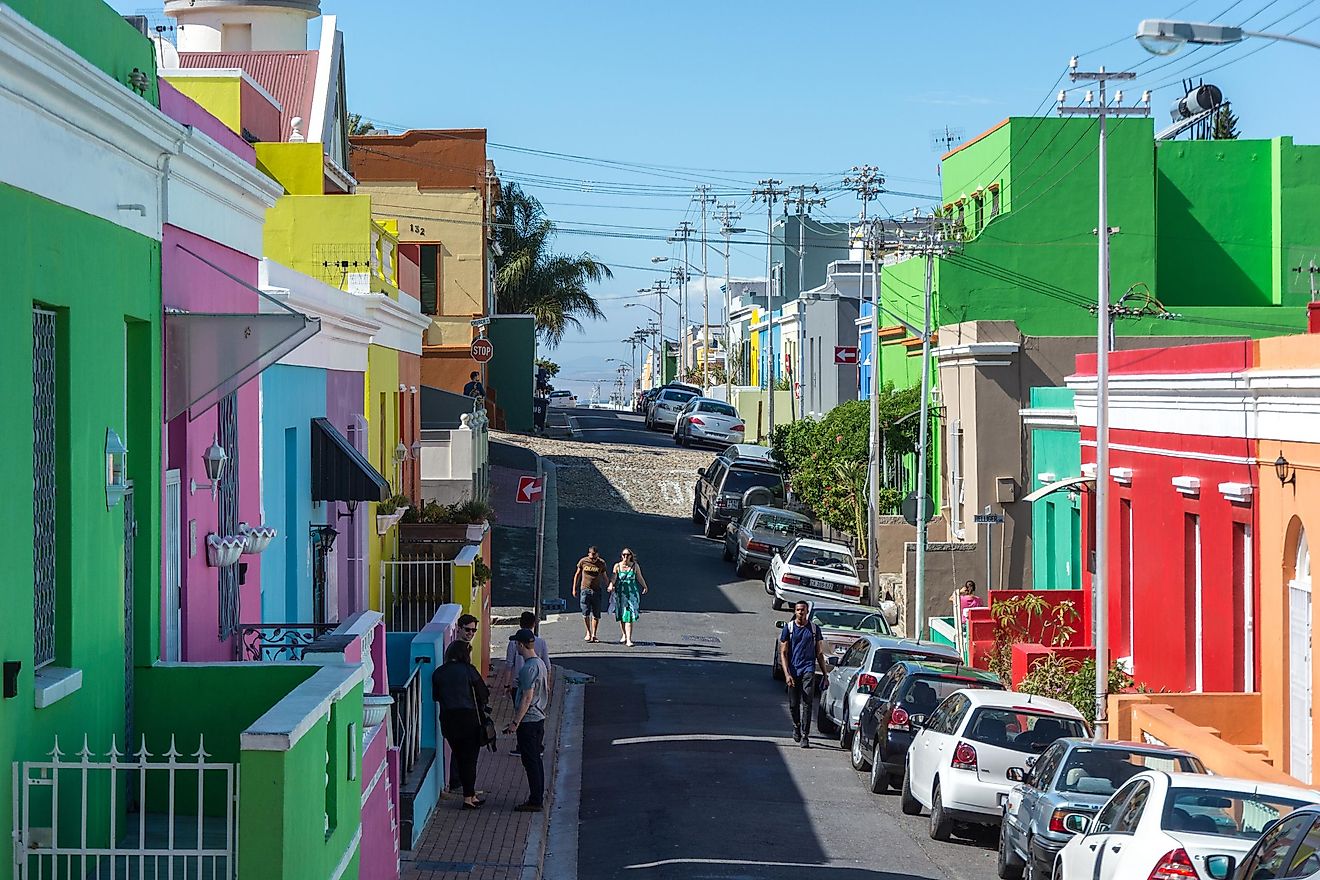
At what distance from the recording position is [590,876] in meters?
14.3

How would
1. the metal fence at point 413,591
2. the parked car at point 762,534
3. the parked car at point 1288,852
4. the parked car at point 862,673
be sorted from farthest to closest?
the parked car at point 762,534, the metal fence at point 413,591, the parked car at point 862,673, the parked car at point 1288,852

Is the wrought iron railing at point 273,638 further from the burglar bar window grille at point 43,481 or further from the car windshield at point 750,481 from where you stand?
the car windshield at point 750,481

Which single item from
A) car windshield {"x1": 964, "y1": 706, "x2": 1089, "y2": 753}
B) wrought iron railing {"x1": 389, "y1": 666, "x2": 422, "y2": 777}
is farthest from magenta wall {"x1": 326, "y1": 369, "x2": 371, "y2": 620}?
car windshield {"x1": 964, "y1": 706, "x2": 1089, "y2": 753}

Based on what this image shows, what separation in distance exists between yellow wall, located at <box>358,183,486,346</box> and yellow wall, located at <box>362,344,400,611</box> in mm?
26689

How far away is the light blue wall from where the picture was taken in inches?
606

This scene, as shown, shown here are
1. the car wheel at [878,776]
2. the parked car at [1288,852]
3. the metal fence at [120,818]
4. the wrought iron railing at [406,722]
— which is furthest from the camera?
the car wheel at [878,776]

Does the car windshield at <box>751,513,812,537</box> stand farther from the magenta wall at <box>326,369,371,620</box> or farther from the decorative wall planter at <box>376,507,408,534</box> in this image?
the magenta wall at <box>326,369,371,620</box>

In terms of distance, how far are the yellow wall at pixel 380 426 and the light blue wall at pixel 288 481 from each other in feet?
13.0

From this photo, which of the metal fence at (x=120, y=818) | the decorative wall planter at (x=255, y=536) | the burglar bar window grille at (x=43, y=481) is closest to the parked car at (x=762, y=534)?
the decorative wall planter at (x=255, y=536)

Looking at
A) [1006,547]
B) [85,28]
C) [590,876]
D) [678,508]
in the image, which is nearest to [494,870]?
[590,876]

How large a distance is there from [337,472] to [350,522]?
2692 mm

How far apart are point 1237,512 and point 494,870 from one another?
1001 centimetres

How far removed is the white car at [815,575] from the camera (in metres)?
35.4

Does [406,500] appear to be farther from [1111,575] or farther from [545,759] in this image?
[1111,575]
